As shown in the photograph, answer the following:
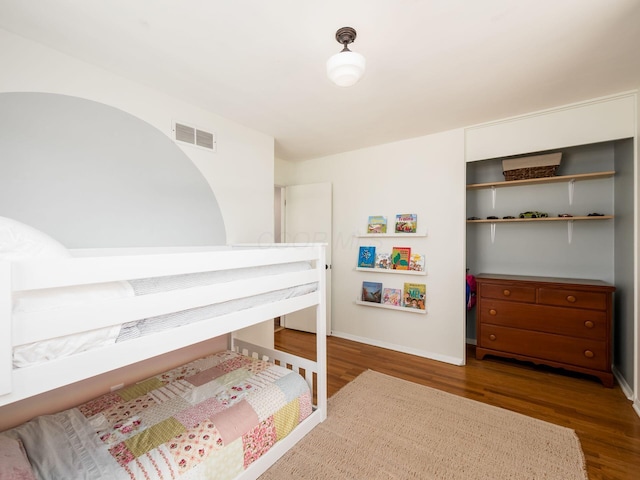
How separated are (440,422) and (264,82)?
264cm

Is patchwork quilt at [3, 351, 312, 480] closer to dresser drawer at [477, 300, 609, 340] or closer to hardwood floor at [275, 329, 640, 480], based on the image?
hardwood floor at [275, 329, 640, 480]

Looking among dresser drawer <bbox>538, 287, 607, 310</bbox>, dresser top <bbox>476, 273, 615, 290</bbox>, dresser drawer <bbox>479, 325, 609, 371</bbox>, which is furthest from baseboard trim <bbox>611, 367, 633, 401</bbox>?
dresser top <bbox>476, 273, 615, 290</bbox>

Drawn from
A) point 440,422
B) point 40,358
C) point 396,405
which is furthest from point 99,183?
point 440,422

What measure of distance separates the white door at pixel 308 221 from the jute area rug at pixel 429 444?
172 cm

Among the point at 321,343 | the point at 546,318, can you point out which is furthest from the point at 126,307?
the point at 546,318

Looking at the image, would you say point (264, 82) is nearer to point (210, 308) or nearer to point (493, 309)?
point (210, 308)

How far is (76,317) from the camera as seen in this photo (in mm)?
900

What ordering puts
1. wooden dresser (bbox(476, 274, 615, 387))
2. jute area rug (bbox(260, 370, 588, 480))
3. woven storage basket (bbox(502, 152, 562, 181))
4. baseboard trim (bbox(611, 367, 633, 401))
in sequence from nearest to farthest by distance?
1. jute area rug (bbox(260, 370, 588, 480))
2. baseboard trim (bbox(611, 367, 633, 401))
3. wooden dresser (bbox(476, 274, 615, 387))
4. woven storage basket (bbox(502, 152, 562, 181))

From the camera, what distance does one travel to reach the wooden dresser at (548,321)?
244 cm

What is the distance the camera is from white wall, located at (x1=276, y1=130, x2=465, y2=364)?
296 centimetres

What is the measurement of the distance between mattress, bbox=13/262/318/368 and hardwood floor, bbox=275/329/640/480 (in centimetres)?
150

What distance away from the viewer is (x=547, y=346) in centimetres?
264

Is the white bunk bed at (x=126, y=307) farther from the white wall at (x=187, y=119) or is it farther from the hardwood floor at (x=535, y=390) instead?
the hardwood floor at (x=535, y=390)

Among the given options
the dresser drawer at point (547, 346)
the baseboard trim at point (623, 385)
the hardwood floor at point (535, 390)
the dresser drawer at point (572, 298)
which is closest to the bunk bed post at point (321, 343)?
the hardwood floor at point (535, 390)
